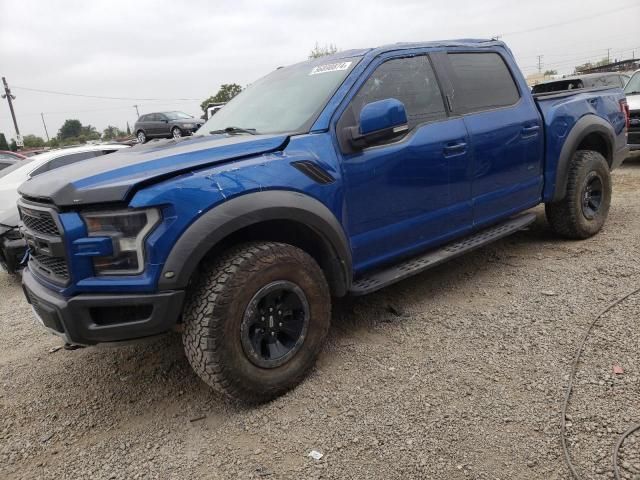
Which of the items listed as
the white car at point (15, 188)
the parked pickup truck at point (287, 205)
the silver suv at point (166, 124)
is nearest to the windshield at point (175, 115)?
the silver suv at point (166, 124)

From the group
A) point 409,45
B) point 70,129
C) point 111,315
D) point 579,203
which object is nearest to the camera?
point 111,315

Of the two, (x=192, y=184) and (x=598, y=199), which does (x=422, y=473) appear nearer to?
(x=192, y=184)

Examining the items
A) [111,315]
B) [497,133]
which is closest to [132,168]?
[111,315]

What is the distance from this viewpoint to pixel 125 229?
7.38ft

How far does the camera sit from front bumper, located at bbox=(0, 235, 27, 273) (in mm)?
4926

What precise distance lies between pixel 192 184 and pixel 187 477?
134 centimetres

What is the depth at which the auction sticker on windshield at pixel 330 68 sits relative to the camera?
323 centimetres

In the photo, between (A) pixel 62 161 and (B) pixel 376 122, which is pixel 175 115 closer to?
(A) pixel 62 161

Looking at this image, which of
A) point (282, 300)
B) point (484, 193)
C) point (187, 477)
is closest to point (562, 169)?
point (484, 193)

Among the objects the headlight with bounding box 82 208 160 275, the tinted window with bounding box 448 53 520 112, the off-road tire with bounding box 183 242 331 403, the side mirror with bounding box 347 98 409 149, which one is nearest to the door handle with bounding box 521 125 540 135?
the tinted window with bounding box 448 53 520 112

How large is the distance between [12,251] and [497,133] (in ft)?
15.5

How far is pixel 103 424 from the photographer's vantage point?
2.65m

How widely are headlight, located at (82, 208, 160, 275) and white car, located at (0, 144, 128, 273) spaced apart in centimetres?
312

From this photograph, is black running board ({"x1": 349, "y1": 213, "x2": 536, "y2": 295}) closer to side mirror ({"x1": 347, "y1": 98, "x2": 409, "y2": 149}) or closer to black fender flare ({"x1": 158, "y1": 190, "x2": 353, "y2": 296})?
black fender flare ({"x1": 158, "y1": 190, "x2": 353, "y2": 296})
